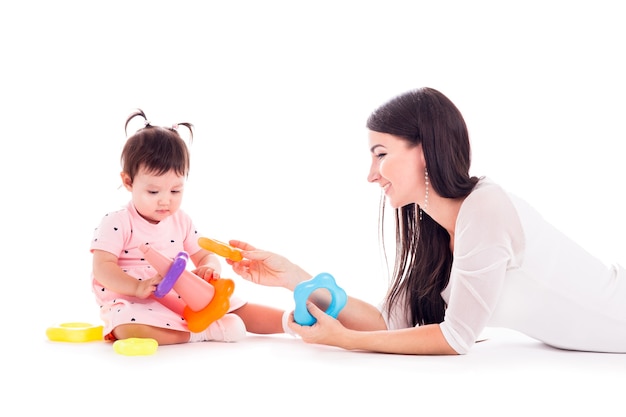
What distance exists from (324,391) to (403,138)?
74cm

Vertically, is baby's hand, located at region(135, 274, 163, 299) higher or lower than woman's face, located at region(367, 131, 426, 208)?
lower

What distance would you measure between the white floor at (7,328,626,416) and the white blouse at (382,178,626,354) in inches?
→ 2.7

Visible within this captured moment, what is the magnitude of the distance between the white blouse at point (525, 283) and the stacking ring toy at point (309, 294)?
308mm

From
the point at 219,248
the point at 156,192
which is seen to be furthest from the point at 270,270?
the point at 156,192

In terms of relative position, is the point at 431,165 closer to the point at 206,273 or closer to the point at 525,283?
the point at 525,283

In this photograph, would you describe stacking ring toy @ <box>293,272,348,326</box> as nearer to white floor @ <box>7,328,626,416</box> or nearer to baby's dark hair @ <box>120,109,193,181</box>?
white floor @ <box>7,328,626,416</box>

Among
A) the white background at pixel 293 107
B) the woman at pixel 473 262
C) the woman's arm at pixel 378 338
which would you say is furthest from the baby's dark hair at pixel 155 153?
the white background at pixel 293 107

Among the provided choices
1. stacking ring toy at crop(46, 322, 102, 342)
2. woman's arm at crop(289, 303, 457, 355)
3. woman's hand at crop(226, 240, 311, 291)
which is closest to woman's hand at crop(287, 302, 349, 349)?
woman's arm at crop(289, 303, 457, 355)

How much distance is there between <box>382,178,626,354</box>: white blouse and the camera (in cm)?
195

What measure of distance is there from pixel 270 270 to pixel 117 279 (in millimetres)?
428

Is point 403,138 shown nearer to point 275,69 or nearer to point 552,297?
point 552,297

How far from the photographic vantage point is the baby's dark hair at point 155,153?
2.21 meters

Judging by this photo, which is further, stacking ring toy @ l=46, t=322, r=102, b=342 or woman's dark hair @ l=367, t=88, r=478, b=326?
stacking ring toy @ l=46, t=322, r=102, b=342

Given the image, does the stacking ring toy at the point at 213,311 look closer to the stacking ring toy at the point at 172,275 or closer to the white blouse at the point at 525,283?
the stacking ring toy at the point at 172,275
